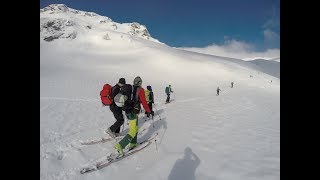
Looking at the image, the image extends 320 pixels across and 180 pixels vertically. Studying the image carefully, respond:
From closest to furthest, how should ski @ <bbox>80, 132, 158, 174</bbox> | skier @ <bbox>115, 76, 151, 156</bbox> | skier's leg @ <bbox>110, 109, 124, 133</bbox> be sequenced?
1. ski @ <bbox>80, 132, 158, 174</bbox>
2. skier @ <bbox>115, 76, 151, 156</bbox>
3. skier's leg @ <bbox>110, 109, 124, 133</bbox>

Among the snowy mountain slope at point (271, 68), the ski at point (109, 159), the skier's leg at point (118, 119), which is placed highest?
the snowy mountain slope at point (271, 68)

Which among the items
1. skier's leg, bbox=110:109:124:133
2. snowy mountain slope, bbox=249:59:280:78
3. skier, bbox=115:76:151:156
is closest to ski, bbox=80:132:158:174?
skier, bbox=115:76:151:156

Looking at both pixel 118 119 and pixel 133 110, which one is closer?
pixel 133 110

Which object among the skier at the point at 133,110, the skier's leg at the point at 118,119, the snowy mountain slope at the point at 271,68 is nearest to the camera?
the skier at the point at 133,110

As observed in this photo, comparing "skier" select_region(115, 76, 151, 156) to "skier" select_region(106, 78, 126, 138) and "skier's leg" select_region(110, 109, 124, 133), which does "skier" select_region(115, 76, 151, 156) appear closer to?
"skier" select_region(106, 78, 126, 138)

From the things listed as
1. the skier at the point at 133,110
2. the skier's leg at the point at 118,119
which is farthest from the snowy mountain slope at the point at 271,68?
the skier at the point at 133,110

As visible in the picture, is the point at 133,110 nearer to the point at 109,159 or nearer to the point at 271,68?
the point at 109,159

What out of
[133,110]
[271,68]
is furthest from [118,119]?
[271,68]

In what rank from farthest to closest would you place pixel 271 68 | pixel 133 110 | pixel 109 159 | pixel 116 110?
pixel 271 68 < pixel 116 110 < pixel 133 110 < pixel 109 159

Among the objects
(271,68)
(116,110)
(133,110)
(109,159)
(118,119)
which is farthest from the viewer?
(271,68)

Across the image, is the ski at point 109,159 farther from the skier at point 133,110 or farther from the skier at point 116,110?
the skier at point 116,110
